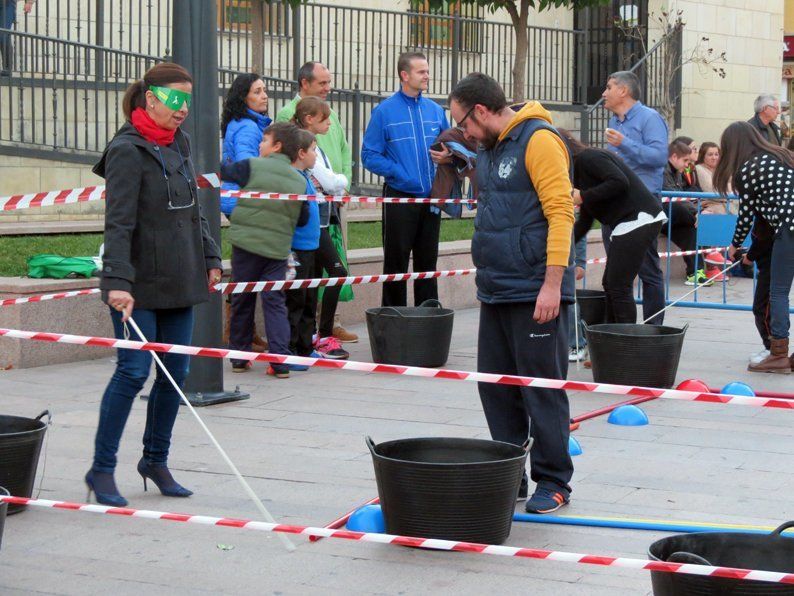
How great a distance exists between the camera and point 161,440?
5875 mm

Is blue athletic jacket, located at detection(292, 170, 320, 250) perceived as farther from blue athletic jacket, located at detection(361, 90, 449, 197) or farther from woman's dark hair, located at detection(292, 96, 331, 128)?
blue athletic jacket, located at detection(361, 90, 449, 197)

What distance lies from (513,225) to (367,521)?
134 cm

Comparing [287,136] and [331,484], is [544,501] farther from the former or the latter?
[287,136]

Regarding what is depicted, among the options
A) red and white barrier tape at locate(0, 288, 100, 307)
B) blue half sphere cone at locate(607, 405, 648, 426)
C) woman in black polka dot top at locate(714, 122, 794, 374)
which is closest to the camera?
blue half sphere cone at locate(607, 405, 648, 426)

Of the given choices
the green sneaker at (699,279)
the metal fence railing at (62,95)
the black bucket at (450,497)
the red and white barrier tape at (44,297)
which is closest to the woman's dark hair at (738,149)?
the red and white barrier tape at (44,297)

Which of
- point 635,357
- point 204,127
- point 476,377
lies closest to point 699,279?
point 635,357

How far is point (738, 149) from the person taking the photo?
913 centimetres

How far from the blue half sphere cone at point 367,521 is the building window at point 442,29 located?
50.9 feet

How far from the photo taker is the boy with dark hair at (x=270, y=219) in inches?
339

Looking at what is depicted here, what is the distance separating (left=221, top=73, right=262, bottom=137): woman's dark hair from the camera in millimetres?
9258

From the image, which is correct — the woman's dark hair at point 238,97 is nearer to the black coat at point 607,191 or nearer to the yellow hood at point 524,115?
the black coat at point 607,191

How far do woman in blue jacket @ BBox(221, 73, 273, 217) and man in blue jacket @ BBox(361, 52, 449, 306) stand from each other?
114cm

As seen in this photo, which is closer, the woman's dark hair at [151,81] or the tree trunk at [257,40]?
the woman's dark hair at [151,81]

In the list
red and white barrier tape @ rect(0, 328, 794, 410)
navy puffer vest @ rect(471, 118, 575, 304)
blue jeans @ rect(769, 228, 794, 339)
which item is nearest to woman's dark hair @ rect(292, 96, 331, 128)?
blue jeans @ rect(769, 228, 794, 339)
